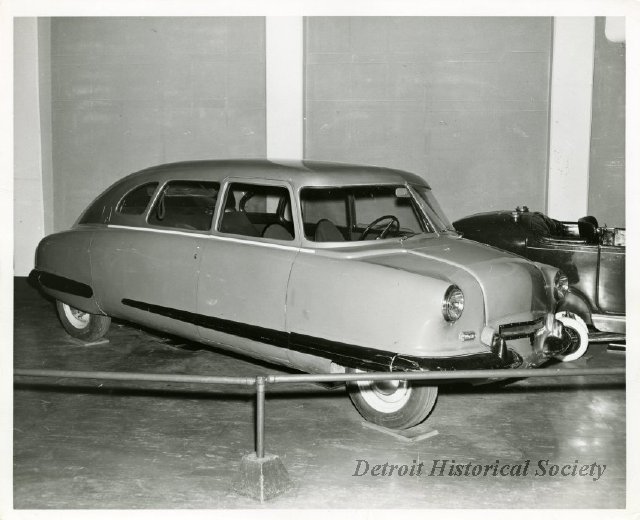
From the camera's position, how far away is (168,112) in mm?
9875

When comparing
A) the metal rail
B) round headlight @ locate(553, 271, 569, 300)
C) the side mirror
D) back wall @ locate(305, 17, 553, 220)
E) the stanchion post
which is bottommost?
the stanchion post

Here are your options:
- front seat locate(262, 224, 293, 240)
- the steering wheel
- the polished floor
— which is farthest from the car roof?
the polished floor

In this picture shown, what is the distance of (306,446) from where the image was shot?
4.43m

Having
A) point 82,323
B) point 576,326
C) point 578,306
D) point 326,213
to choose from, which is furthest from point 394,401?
point 82,323

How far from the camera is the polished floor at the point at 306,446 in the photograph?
12.4 ft

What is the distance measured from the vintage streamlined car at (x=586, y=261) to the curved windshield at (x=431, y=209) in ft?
4.99

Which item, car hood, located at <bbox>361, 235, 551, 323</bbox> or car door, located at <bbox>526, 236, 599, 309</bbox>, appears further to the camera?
car door, located at <bbox>526, 236, 599, 309</bbox>

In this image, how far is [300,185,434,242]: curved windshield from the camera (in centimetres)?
503

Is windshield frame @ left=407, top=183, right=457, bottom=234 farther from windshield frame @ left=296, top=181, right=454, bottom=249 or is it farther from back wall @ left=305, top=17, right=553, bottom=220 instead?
back wall @ left=305, top=17, right=553, bottom=220

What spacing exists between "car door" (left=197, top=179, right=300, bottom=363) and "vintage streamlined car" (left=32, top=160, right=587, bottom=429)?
11 millimetres

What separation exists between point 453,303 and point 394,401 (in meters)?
0.89

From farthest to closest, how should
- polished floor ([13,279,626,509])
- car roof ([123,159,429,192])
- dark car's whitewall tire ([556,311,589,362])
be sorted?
1. dark car's whitewall tire ([556,311,589,362])
2. car roof ([123,159,429,192])
3. polished floor ([13,279,626,509])
